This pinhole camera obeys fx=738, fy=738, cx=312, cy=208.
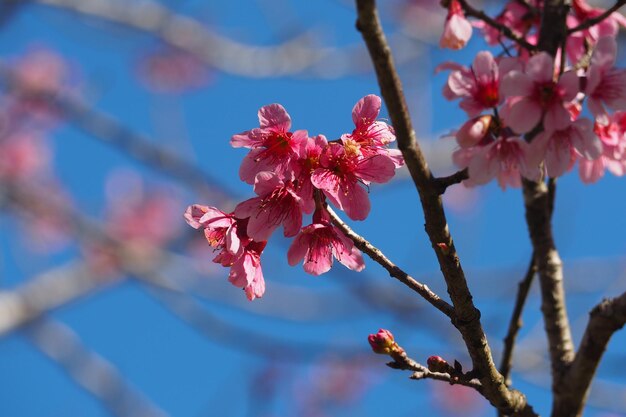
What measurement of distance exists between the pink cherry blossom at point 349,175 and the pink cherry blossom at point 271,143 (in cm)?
6

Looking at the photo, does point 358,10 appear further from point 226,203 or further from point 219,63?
point 219,63

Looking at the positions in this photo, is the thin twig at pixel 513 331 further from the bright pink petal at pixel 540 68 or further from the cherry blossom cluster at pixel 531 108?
the bright pink petal at pixel 540 68

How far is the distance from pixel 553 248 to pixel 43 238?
18.2 ft

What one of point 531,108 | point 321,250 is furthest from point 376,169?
point 531,108

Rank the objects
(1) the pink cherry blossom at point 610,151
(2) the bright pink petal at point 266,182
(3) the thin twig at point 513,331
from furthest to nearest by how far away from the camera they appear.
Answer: (3) the thin twig at point 513,331, (1) the pink cherry blossom at point 610,151, (2) the bright pink petal at point 266,182

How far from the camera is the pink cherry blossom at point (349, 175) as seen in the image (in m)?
1.21

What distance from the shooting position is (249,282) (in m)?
1.28

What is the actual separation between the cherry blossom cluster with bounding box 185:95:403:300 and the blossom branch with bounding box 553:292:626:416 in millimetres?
448

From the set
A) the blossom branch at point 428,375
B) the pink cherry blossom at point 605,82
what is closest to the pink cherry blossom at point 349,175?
the blossom branch at point 428,375

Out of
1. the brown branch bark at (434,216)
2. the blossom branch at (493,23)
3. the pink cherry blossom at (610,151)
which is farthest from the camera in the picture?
the pink cherry blossom at (610,151)

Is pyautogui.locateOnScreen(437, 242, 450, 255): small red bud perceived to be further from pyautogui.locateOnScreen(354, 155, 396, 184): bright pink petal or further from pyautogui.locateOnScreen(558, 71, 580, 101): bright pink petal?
pyautogui.locateOnScreen(558, 71, 580, 101): bright pink petal

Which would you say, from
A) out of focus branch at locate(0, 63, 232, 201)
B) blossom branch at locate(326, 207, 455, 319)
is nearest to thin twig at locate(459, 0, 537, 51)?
blossom branch at locate(326, 207, 455, 319)

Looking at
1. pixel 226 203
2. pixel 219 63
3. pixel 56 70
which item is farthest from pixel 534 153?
pixel 56 70

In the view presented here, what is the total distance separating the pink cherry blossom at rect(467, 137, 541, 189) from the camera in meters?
1.23
